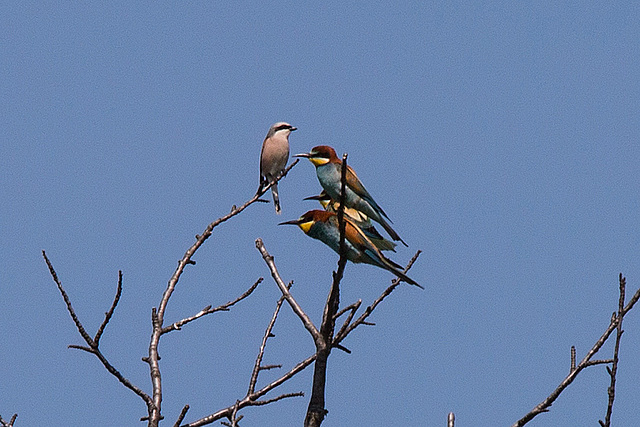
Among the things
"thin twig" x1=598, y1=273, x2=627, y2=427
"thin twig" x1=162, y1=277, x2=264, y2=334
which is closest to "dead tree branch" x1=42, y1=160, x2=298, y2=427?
"thin twig" x1=162, y1=277, x2=264, y2=334

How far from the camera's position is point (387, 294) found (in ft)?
13.6

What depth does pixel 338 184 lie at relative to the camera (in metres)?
6.25

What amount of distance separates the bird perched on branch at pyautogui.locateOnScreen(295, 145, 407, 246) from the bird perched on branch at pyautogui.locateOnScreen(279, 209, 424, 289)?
33.0 inches

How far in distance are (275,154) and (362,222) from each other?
5009 mm

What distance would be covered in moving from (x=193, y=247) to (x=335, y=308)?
35.7 inches

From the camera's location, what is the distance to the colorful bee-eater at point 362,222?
540 centimetres

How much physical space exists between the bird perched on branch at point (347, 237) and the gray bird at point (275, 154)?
5.37 m

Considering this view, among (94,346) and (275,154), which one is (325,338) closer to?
(94,346)

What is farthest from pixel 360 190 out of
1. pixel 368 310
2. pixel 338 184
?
pixel 368 310

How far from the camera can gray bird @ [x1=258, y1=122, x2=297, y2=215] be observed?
10883 millimetres

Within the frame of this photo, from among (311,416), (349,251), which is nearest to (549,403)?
(311,416)

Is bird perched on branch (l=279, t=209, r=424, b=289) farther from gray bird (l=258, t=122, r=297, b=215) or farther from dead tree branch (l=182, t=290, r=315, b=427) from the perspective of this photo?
gray bird (l=258, t=122, r=297, b=215)

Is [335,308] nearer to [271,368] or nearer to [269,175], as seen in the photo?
[271,368]

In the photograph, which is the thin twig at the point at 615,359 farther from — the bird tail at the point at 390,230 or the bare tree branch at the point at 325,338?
the bird tail at the point at 390,230
